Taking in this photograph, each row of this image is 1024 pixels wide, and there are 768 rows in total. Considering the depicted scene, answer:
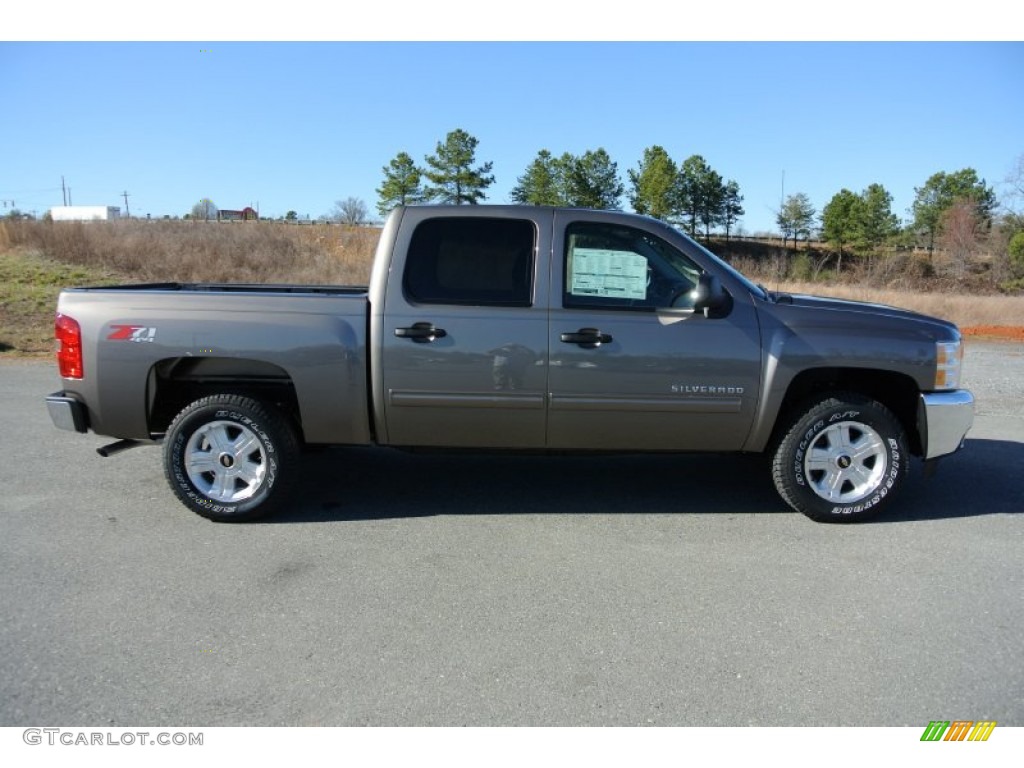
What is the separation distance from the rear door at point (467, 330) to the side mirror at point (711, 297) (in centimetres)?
90

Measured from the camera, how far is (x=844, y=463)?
15.6 feet

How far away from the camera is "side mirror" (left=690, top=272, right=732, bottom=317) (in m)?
4.45

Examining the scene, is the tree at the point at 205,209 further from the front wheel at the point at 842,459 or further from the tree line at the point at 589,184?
the front wheel at the point at 842,459

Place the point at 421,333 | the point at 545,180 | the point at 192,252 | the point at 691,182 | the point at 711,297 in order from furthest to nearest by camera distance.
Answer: the point at 691,182
the point at 545,180
the point at 192,252
the point at 421,333
the point at 711,297

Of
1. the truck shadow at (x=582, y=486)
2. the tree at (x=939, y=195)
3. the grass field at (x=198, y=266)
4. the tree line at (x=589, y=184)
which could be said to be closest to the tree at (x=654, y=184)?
the tree line at (x=589, y=184)

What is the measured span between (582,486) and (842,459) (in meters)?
1.74

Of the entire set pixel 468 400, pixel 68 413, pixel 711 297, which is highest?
pixel 711 297

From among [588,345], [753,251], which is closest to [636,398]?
[588,345]

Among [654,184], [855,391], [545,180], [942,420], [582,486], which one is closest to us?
[942,420]

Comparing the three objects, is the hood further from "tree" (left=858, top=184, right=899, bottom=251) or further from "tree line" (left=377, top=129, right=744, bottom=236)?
"tree" (left=858, top=184, right=899, bottom=251)

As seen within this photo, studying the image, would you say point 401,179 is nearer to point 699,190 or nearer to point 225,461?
point 699,190

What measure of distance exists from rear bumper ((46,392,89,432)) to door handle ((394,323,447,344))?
2033mm

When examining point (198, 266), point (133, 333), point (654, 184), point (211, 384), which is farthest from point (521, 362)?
point (654, 184)

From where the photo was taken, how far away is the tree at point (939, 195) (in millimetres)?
62500
